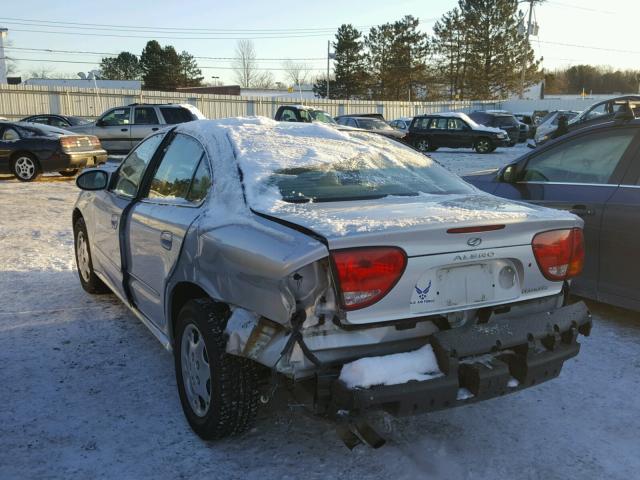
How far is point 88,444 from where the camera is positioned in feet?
9.63

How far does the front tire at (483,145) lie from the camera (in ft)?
79.3

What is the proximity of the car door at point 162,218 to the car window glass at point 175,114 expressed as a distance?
13.8m

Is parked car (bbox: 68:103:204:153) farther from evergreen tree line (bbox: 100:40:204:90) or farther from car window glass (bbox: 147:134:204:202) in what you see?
evergreen tree line (bbox: 100:40:204:90)

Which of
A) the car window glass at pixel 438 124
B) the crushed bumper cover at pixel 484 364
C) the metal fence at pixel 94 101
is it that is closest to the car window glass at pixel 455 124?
the car window glass at pixel 438 124

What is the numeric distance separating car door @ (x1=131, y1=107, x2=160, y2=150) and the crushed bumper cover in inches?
649

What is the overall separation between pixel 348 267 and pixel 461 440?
4.20ft

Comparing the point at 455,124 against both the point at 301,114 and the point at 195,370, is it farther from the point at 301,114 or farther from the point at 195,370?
the point at 195,370

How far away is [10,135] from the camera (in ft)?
44.0

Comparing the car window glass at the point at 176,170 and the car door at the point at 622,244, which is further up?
the car window glass at the point at 176,170

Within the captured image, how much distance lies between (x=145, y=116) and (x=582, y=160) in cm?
1525

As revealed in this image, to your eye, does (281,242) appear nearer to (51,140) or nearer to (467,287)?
(467,287)

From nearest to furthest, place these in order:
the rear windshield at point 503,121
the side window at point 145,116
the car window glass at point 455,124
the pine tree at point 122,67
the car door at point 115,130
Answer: the side window at point 145,116
the car door at point 115,130
the car window glass at point 455,124
the rear windshield at point 503,121
the pine tree at point 122,67

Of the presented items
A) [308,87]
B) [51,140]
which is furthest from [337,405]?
[308,87]

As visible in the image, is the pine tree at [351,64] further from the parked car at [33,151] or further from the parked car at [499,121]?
the parked car at [33,151]
